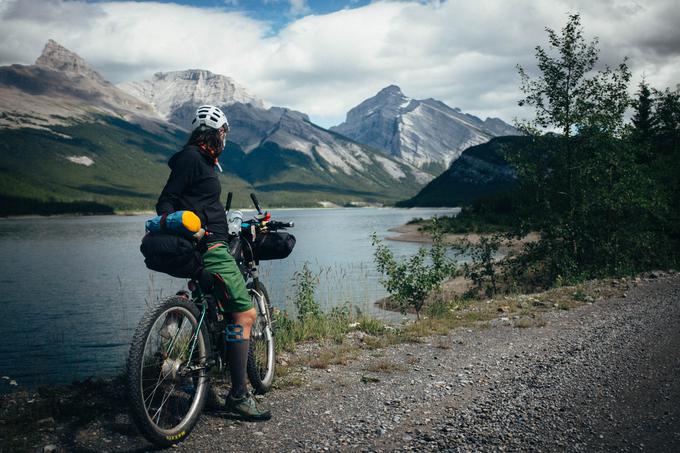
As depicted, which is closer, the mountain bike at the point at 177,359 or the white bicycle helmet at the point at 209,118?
the mountain bike at the point at 177,359

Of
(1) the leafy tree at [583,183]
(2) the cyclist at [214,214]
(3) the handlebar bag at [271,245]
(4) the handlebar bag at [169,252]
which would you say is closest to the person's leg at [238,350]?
(2) the cyclist at [214,214]

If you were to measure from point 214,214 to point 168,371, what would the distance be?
179cm

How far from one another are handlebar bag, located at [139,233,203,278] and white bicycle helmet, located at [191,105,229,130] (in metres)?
1.43

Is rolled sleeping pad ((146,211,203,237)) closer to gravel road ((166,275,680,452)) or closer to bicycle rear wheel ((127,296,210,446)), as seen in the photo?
bicycle rear wheel ((127,296,210,446))

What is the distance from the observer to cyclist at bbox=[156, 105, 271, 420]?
5.29m

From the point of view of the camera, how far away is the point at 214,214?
18.0 ft

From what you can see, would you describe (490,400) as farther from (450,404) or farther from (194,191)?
(194,191)

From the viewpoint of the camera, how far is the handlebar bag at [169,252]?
4875 mm

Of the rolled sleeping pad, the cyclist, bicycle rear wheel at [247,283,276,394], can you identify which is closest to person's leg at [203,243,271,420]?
the cyclist

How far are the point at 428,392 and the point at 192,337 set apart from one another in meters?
3.33

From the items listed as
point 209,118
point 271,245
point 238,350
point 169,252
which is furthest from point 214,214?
point 238,350

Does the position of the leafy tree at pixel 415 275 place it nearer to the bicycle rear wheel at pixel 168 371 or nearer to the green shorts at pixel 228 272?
the green shorts at pixel 228 272

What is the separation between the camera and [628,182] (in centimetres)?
1794

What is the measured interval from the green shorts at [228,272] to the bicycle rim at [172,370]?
1.63ft
